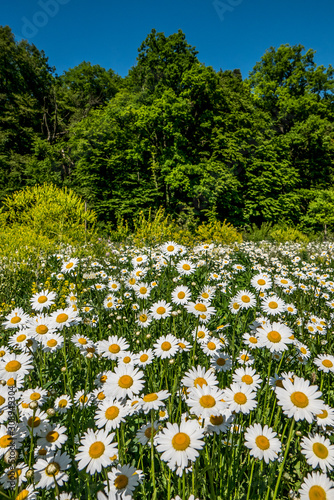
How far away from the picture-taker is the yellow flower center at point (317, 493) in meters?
0.93

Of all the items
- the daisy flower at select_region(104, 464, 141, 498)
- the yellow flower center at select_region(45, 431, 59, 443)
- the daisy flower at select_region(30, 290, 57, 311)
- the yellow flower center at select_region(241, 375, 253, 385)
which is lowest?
the yellow flower center at select_region(45, 431, 59, 443)

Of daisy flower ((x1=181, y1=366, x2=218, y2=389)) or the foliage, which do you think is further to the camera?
the foliage

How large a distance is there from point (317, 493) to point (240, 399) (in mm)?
387

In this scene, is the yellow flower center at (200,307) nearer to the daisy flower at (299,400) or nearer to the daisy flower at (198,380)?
the daisy flower at (198,380)

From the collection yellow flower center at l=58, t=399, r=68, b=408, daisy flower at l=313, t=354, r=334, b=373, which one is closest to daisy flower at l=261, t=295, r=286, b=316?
daisy flower at l=313, t=354, r=334, b=373

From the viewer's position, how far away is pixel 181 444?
0.91 m

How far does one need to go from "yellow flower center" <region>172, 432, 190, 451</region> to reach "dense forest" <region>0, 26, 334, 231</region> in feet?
48.7

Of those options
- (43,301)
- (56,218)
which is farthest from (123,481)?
(56,218)

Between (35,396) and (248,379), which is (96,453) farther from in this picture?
(248,379)

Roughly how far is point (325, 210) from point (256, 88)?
39.1 ft

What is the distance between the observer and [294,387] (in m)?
1.10

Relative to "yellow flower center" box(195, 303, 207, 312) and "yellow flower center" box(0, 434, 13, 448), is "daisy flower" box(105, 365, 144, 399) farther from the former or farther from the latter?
"yellow flower center" box(195, 303, 207, 312)

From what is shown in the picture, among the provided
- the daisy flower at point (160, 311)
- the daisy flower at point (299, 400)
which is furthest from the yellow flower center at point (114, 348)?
the daisy flower at point (299, 400)

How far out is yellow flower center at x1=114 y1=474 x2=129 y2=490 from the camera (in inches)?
37.8
